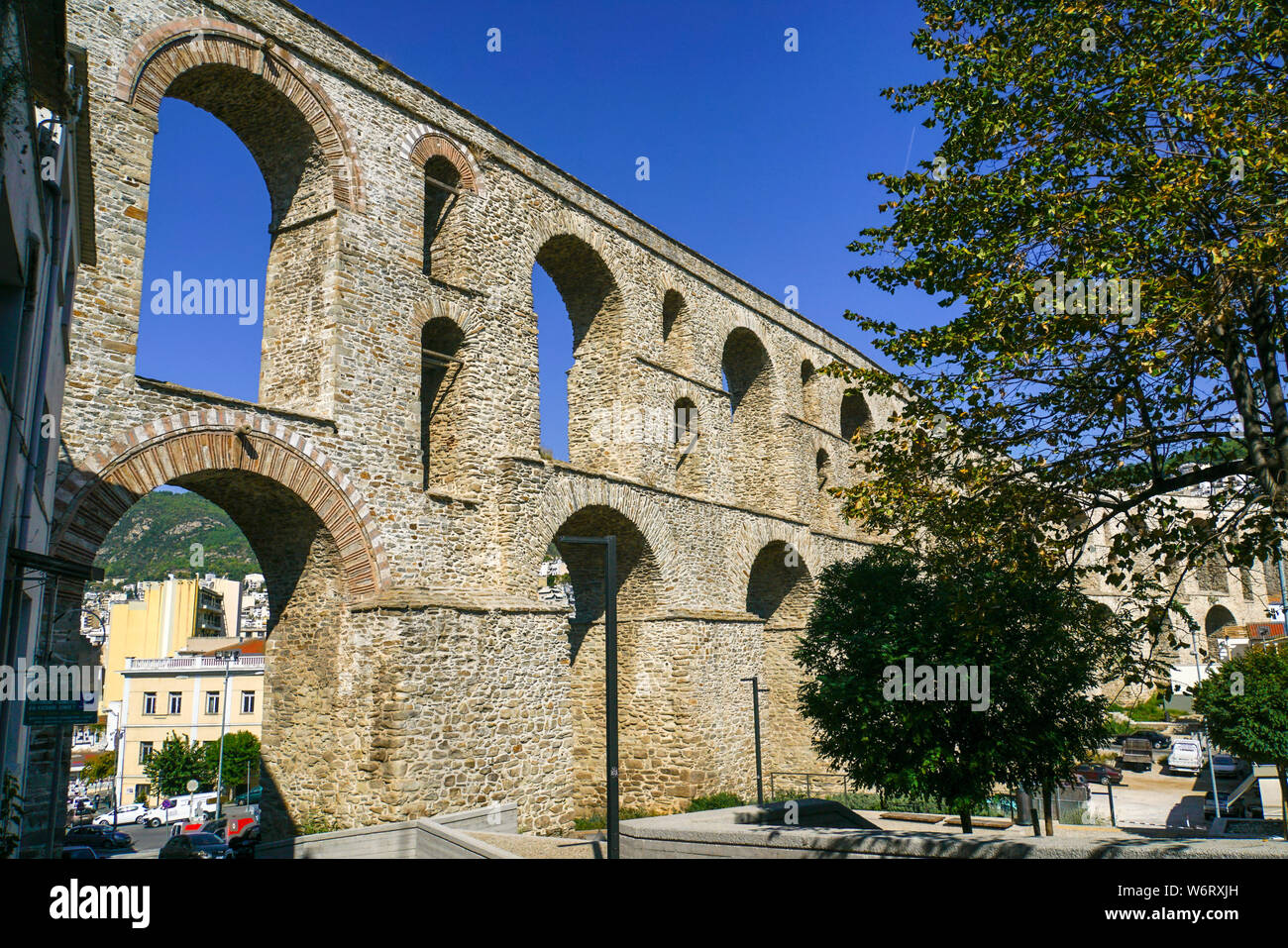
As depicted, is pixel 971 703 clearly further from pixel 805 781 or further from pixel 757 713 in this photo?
pixel 805 781

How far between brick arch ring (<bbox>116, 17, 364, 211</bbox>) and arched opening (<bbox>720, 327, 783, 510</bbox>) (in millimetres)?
13083

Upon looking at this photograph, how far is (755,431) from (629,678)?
30.2 ft

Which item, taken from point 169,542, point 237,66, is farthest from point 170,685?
point 169,542

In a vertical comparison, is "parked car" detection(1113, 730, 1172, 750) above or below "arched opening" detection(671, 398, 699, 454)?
below

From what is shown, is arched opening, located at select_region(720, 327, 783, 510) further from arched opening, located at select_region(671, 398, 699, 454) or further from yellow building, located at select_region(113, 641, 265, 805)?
yellow building, located at select_region(113, 641, 265, 805)

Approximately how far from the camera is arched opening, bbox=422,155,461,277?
16.1 metres

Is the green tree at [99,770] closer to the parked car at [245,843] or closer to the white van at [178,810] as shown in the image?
the white van at [178,810]

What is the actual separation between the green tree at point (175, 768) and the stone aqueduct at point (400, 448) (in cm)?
3105

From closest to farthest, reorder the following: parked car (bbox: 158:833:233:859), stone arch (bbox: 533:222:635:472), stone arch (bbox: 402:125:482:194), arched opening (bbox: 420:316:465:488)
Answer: stone arch (bbox: 402:125:482:194) < arched opening (bbox: 420:316:465:488) < parked car (bbox: 158:833:233:859) < stone arch (bbox: 533:222:635:472)

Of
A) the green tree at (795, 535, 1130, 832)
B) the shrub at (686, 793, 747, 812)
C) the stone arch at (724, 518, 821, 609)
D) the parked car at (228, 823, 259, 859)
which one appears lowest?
the parked car at (228, 823, 259, 859)

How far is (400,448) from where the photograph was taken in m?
14.0

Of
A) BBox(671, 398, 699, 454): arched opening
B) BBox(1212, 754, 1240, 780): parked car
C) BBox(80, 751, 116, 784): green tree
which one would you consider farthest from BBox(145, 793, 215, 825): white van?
BBox(1212, 754, 1240, 780): parked car
